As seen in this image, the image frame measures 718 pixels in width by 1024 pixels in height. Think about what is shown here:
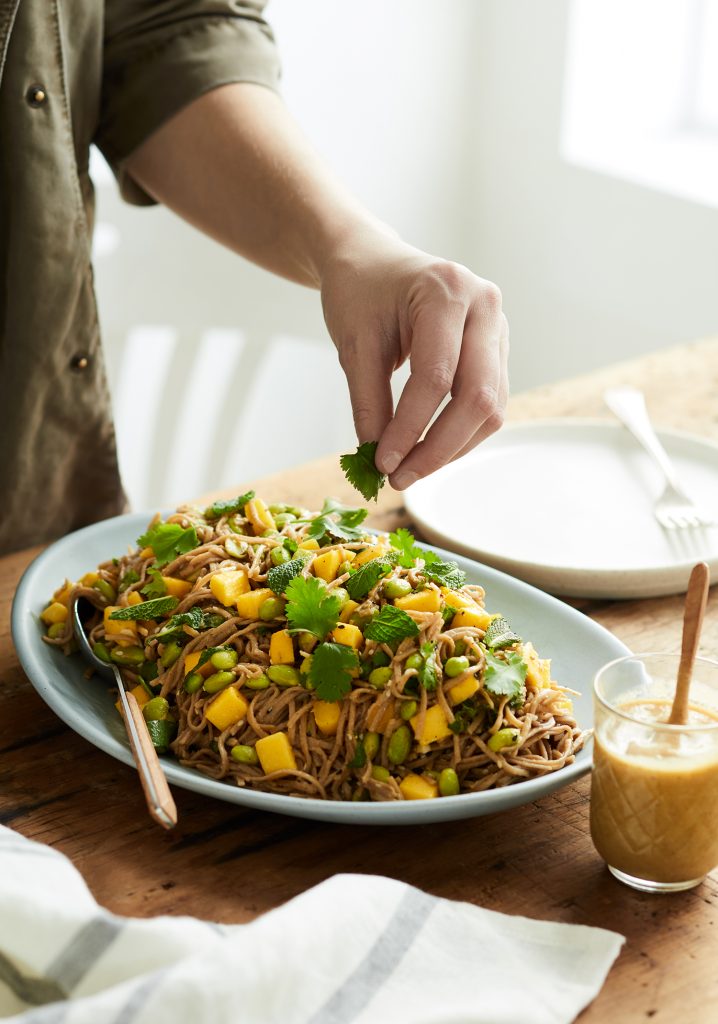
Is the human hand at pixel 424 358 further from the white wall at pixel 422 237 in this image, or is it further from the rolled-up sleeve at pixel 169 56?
the white wall at pixel 422 237

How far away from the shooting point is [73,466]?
1.86 m

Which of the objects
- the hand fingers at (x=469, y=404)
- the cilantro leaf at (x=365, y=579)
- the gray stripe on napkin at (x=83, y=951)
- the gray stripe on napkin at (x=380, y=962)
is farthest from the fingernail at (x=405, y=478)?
the gray stripe on napkin at (x=83, y=951)

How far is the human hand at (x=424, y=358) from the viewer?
51.5 inches

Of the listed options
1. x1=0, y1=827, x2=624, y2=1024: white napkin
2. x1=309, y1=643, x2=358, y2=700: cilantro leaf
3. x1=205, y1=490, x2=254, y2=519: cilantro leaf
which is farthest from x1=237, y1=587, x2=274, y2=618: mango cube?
x1=0, y1=827, x2=624, y2=1024: white napkin

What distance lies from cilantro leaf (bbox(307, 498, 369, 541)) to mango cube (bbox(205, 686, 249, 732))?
9.0 inches

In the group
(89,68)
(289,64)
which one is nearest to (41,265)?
(89,68)

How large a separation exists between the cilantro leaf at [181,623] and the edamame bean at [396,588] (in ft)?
0.62

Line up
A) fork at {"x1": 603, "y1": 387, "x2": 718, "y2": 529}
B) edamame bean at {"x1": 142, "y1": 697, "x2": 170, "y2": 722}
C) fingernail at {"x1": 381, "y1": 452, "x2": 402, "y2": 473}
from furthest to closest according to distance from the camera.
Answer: fork at {"x1": 603, "y1": 387, "x2": 718, "y2": 529}, fingernail at {"x1": 381, "y1": 452, "x2": 402, "y2": 473}, edamame bean at {"x1": 142, "y1": 697, "x2": 170, "y2": 722}

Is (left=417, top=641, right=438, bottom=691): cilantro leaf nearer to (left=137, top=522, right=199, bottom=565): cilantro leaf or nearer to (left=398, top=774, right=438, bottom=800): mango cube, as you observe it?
(left=398, top=774, right=438, bottom=800): mango cube

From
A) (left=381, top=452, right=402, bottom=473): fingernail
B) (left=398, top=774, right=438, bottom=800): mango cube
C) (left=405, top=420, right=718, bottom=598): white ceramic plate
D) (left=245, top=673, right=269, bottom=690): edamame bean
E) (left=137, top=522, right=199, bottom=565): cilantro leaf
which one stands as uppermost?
(left=381, top=452, right=402, bottom=473): fingernail

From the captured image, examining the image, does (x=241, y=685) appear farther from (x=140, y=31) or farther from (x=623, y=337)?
(x=623, y=337)

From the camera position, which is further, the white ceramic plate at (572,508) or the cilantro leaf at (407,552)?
the white ceramic plate at (572,508)

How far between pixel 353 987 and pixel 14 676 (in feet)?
2.13

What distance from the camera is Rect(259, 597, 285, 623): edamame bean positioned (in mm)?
1211
